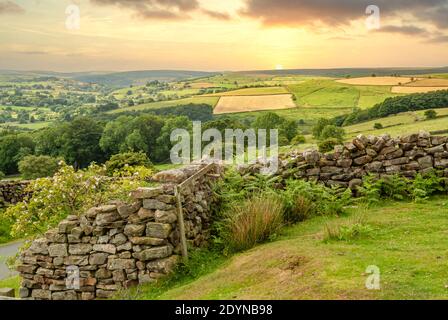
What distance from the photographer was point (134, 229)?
28.5 ft

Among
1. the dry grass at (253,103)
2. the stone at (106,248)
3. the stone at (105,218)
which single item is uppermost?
the dry grass at (253,103)

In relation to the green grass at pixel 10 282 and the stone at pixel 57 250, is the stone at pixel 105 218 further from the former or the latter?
the green grass at pixel 10 282

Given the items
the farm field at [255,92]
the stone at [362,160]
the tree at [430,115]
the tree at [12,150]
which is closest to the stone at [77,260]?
the stone at [362,160]

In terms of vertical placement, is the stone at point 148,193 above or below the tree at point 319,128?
above

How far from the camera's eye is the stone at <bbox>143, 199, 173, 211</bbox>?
344 inches

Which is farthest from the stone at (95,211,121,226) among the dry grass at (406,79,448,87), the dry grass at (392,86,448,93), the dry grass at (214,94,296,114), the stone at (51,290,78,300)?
the dry grass at (214,94,296,114)

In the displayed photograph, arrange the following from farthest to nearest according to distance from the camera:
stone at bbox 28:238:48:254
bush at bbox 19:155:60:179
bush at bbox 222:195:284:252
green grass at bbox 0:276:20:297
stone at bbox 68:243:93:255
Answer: bush at bbox 19:155:60:179 < green grass at bbox 0:276:20:297 < bush at bbox 222:195:284:252 < stone at bbox 28:238:48:254 < stone at bbox 68:243:93:255

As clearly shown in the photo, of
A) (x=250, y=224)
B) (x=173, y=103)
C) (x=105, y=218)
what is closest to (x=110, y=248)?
(x=105, y=218)

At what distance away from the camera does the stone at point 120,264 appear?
A: 8.69m

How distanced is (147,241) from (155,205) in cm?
66

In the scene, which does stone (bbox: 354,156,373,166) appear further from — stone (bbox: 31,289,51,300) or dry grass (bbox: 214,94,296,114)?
dry grass (bbox: 214,94,296,114)

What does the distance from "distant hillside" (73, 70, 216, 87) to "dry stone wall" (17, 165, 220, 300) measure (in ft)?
296

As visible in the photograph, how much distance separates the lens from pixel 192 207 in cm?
965

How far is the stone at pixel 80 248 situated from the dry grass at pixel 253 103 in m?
49.5
